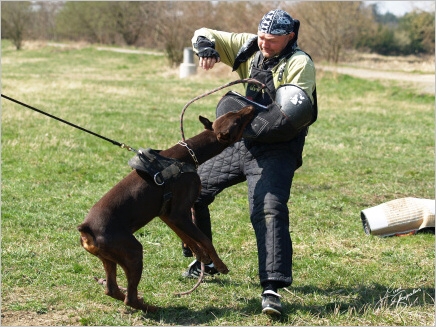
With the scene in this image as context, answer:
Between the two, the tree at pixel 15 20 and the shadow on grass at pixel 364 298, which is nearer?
the shadow on grass at pixel 364 298

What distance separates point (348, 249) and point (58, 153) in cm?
586

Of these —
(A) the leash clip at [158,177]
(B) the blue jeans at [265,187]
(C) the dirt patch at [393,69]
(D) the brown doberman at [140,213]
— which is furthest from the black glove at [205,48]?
(C) the dirt patch at [393,69]

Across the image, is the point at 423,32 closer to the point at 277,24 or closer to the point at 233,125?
the point at 277,24

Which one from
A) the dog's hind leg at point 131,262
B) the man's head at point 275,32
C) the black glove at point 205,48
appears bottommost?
the dog's hind leg at point 131,262

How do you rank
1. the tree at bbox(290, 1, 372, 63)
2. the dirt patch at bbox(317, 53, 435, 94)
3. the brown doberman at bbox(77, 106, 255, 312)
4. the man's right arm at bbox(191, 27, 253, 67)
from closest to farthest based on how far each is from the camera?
the brown doberman at bbox(77, 106, 255, 312) → the man's right arm at bbox(191, 27, 253, 67) → the dirt patch at bbox(317, 53, 435, 94) → the tree at bbox(290, 1, 372, 63)

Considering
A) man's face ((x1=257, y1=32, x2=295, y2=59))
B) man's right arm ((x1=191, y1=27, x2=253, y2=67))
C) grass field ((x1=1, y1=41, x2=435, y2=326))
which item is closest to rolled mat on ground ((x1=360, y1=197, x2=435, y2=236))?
grass field ((x1=1, y1=41, x2=435, y2=326))

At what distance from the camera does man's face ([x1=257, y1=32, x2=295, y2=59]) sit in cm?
462

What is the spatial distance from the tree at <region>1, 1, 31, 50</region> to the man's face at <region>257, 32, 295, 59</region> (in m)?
47.5

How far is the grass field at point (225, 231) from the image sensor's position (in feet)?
15.1

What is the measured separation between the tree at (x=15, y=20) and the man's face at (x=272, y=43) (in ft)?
156

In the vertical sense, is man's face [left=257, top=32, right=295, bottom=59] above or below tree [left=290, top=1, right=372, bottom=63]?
below

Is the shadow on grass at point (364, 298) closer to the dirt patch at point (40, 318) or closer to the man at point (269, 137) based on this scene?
the man at point (269, 137)

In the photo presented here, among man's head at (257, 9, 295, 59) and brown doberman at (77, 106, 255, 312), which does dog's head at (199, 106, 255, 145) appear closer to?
brown doberman at (77, 106, 255, 312)

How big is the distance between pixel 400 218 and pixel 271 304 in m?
2.84
